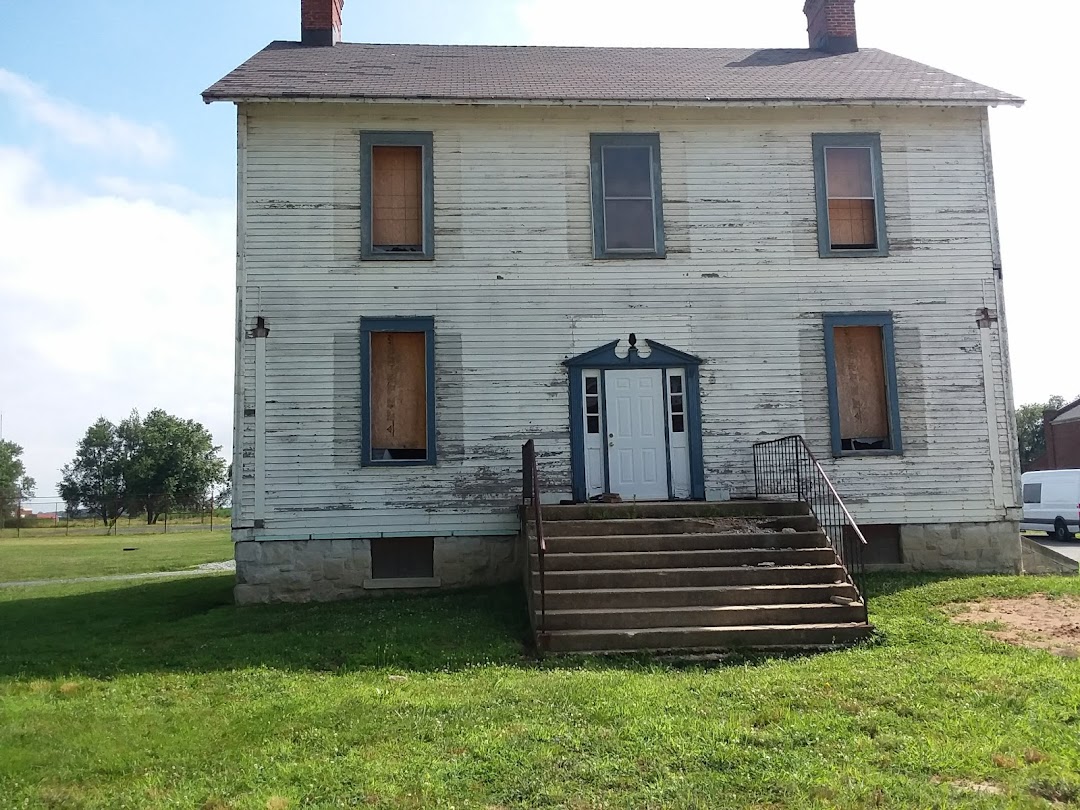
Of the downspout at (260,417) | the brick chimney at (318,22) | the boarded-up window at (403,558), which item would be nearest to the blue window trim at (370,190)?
the downspout at (260,417)

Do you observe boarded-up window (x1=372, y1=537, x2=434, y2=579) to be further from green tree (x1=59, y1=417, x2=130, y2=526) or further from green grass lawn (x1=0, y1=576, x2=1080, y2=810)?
green tree (x1=59, y1=417, x2=130, y2=526)

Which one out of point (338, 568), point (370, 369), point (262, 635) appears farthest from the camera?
point (370, 369)

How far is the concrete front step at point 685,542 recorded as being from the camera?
33.3 ft

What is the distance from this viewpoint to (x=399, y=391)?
12531mm

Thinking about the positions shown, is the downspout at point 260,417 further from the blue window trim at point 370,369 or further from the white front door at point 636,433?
the white front door at point 636,433

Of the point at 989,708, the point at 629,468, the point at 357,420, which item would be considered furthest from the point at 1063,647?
the point at 357,420

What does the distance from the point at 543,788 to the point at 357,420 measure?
26.4ft

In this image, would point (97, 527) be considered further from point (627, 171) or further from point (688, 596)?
point (688, 596)

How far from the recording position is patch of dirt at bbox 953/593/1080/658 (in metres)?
8.34

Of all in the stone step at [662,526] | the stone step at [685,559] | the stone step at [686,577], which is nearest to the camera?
the stone step at [686,577]

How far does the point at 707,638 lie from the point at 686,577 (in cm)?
99

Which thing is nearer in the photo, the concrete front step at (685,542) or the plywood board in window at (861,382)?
the concrete front step at (685,542)

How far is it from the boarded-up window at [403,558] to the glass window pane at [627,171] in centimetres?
609

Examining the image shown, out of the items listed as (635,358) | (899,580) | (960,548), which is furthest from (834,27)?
(899,580)
